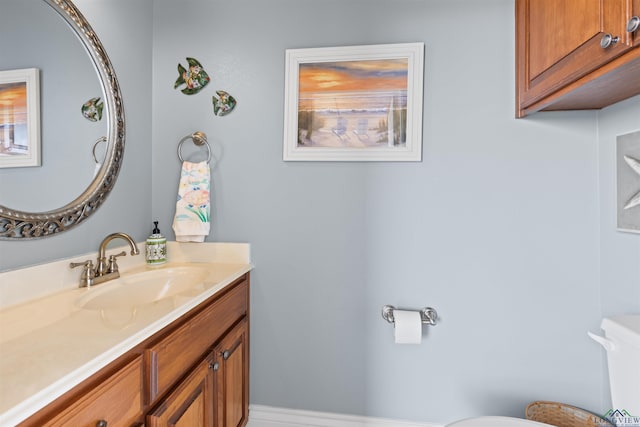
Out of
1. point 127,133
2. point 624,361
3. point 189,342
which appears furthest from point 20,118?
point 624,361

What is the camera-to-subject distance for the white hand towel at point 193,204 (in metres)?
1.56

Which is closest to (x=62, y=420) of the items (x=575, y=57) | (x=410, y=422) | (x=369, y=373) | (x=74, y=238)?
(x=74, y=238)

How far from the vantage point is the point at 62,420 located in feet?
1.97

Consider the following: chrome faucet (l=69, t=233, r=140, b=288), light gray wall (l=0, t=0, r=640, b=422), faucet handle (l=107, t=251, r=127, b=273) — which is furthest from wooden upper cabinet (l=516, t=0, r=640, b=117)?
→ faucet handle (l=107, t=251, r=127, b=273)

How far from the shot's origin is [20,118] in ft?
3.24

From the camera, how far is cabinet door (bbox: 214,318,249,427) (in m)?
1.23

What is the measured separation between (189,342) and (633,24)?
62.3 inches

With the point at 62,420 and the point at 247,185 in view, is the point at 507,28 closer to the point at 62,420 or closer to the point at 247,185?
the point at 247,185

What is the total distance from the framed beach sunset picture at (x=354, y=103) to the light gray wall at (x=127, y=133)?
2.41ft

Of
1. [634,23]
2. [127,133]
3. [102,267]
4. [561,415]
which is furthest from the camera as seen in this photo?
[127,133]

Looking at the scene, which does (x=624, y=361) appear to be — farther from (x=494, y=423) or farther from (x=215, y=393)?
(x=215, y=393)

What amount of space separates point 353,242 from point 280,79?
91 cm

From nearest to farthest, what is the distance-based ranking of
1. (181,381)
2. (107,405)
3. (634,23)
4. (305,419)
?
Answer: 1. (107,405)
2. (634,23)
3. (181,381)
4. (305,419)

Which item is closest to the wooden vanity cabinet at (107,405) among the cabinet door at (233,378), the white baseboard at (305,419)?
the cabinet door at (233,378)
